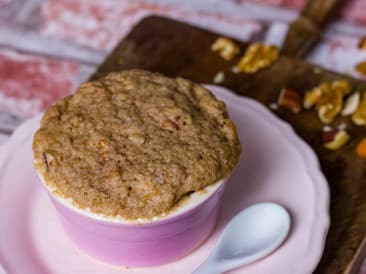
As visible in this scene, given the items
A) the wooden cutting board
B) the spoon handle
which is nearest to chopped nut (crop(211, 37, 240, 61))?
the wooden cutting board

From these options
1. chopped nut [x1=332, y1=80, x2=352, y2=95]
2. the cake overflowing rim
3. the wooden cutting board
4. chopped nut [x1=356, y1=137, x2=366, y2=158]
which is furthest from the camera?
chopped nut [x1=332, y1=80, x2=352, y2=95]

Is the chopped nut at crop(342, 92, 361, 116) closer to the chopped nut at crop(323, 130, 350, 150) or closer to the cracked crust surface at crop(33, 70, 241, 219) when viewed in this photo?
the chopped nut at crop(323, 130, 350, 150)

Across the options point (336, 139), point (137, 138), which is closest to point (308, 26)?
point (336, 139)

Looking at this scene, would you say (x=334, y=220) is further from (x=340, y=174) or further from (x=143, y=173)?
(x=143, y=173)

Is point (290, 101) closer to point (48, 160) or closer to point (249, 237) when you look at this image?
point (249, 237)

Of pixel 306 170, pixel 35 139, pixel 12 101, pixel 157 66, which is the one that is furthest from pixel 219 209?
pixel 12 101

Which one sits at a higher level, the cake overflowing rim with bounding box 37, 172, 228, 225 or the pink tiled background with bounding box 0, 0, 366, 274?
the cake overflowing rim with bounding box 37, 172, 228, 225
